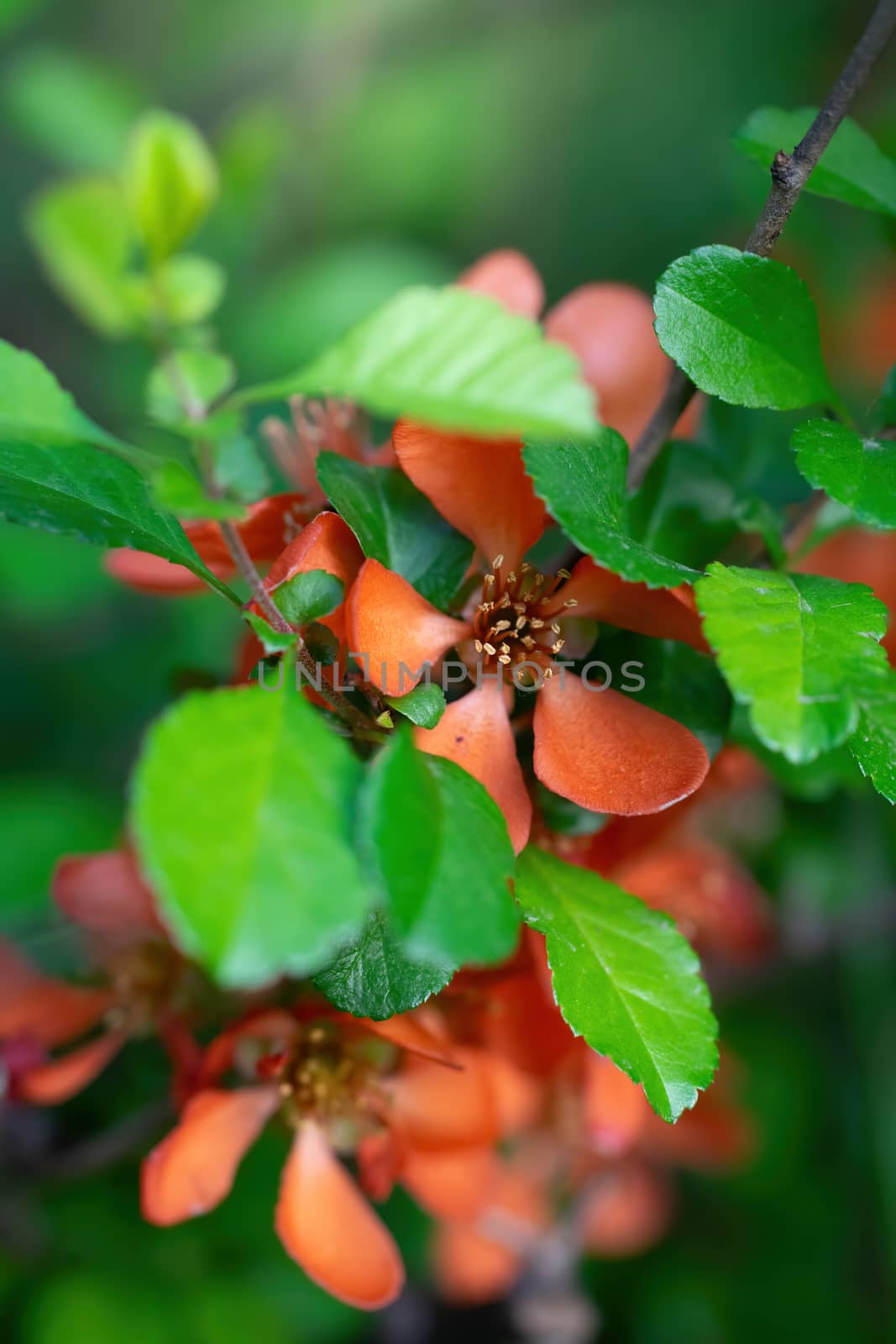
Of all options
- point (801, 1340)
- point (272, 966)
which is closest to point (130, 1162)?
point (272, 966)

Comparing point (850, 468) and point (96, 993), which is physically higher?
point (850, 468)

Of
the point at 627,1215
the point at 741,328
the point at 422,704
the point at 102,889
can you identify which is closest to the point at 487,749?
the point at 422,704

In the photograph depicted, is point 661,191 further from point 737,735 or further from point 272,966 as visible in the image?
point 272,966

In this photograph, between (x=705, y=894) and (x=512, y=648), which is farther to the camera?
(x=705, y=894)

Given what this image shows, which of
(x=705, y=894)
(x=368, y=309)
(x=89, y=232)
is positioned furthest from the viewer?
(x=368, y=309)

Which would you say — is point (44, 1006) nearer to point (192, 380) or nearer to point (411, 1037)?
point (411, 1037)

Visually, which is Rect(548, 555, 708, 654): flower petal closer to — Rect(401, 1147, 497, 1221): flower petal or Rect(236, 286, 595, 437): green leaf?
Rect(236, 286, 595, 437): green leaf
